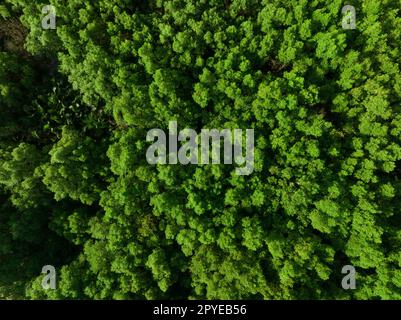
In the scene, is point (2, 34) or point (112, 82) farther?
point (2, 34)

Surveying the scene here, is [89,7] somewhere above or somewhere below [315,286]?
above

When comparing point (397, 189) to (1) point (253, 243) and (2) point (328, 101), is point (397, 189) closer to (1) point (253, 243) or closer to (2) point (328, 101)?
(2) point (328, 101)

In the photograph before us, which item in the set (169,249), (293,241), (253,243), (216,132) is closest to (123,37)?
(216,132)
